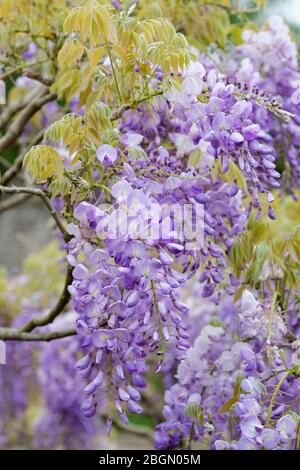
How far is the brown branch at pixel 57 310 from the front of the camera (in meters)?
1.62

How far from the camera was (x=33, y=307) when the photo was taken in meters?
3.55

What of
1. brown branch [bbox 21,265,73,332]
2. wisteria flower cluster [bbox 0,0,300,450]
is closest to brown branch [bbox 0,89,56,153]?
wisteria flower cluster [bbox 0,0,300,450]

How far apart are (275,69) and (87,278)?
36.7 inches

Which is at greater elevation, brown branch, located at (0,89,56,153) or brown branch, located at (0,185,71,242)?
brown branch, located at (0,185,71,242)

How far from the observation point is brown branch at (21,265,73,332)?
5.32 ft

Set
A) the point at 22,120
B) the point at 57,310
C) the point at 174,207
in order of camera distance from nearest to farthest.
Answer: the point at 174,207 → the point at 57,310 → the point at 22,120

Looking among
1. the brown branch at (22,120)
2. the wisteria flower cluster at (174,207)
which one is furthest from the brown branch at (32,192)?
the brown branch at (22,120)

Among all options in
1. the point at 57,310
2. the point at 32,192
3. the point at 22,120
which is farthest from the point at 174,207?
the point at 22,120

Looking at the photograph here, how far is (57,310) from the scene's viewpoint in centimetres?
176

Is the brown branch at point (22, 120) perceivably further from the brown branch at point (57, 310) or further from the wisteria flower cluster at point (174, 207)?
the brown branch at point (57, 310)

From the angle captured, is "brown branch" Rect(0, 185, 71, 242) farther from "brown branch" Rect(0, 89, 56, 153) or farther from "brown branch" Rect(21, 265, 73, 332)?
"brown branch" Rect(0, 89, 56, 153)

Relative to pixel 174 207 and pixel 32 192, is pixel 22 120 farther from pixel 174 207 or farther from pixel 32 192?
pixel 174 207

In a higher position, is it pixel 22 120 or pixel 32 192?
pixel 32 192

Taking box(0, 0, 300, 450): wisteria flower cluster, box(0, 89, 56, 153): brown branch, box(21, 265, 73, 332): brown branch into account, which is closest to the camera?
box(0, 0, 300, 450): wisteria flower cluster
